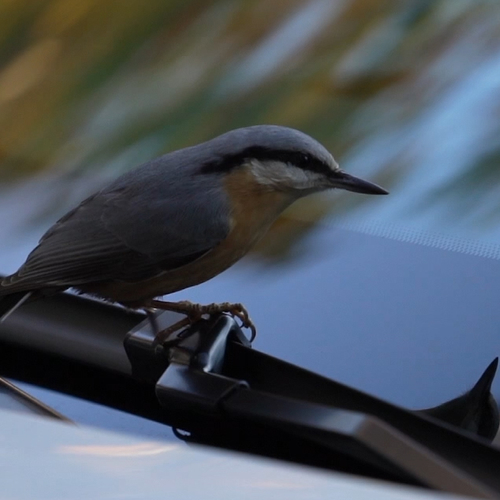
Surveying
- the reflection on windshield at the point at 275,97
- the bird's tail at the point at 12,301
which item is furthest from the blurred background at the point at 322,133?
the bird's tail at the point at 12,301

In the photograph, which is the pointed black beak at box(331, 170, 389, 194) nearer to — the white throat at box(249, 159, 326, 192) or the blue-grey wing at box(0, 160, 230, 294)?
the white throat at box(249, 159, 326, 192)

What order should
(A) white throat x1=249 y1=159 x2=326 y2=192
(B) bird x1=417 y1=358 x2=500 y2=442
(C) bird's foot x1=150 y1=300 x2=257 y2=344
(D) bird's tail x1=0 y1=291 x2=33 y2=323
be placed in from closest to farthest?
(B) bird x1=417 y1=358 x2=500 y2=442 < (C) bird's foot x1=150 y1=300 x2=257 y2=344 < (D) bird's tail x1=0 y1=291 x2=33 y2=323 < (A) white throat x1=249 y1=159 x2=326 y2=192

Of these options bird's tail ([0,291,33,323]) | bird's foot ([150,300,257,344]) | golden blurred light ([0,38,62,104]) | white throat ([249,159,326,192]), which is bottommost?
bird's foot ([150,300,257,344])

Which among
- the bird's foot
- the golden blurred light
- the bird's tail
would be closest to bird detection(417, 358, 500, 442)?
the bird's foot

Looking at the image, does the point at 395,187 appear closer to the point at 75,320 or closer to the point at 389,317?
the point at 389,317

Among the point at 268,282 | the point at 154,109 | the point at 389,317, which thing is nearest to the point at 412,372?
the point at 389,317

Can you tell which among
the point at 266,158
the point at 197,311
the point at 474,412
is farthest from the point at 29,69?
the point at 474,412

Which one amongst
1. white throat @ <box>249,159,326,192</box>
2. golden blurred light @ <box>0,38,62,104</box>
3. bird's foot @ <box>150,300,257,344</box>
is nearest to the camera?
bird's foot @ <box>150,300,257,344</box>

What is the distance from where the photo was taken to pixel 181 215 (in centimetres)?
191

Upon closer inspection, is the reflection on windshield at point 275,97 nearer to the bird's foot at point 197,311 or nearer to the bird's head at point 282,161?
the bird's head at point 282,161

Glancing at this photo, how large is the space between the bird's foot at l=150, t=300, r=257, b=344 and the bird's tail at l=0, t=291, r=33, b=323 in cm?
24

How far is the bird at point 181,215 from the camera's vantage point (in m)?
1.81

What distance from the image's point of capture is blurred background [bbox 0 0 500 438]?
5.44 feet

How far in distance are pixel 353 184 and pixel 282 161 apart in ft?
0.47
